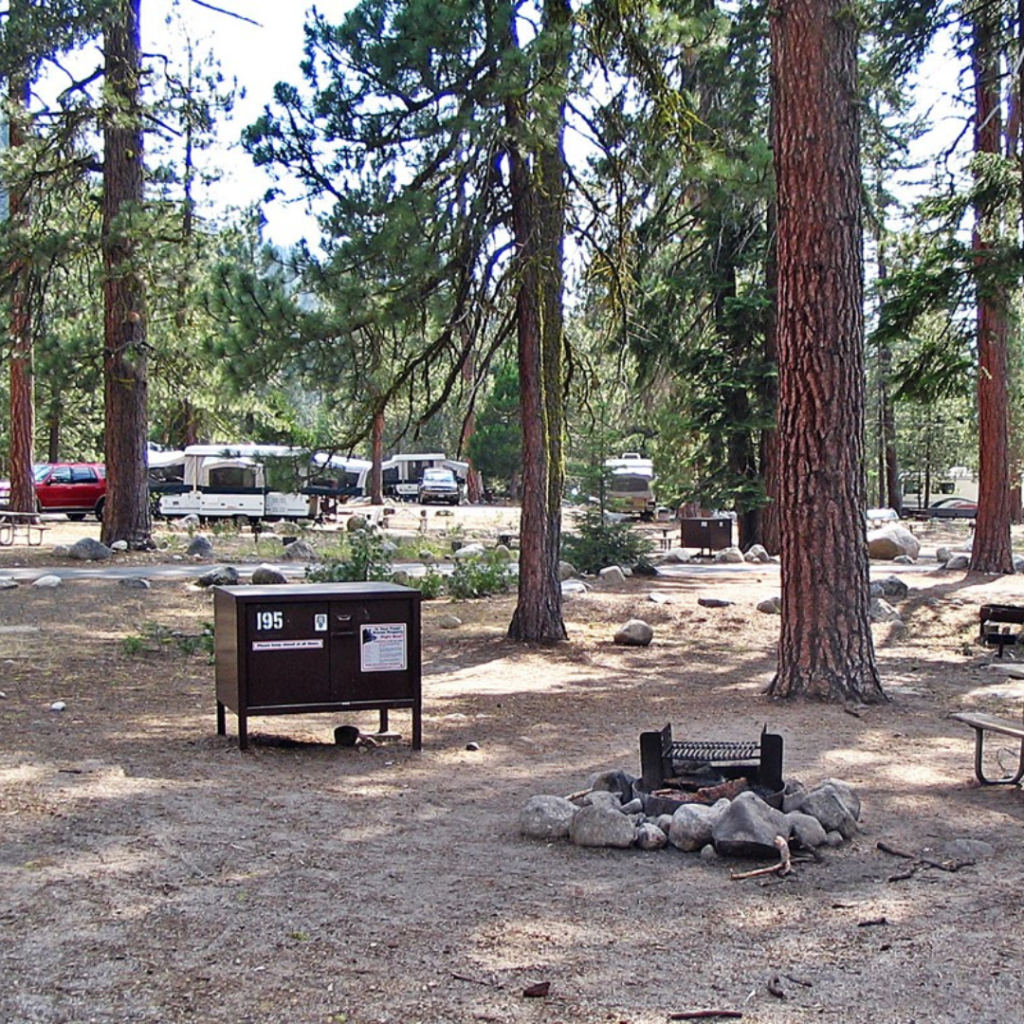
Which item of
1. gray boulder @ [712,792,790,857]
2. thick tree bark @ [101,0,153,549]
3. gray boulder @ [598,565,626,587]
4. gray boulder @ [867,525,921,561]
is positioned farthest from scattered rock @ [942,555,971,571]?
gray boulder @ [712,792,790,857]

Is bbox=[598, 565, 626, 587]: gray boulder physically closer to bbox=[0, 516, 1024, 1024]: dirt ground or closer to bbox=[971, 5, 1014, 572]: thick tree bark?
bbox=[971, 5, 1014, 572]: thick tree bark

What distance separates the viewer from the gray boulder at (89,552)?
22.5 metres

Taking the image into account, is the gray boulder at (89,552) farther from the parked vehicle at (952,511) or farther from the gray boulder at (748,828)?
the parked vehicle at (952,511)

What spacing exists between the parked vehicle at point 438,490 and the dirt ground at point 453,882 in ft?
175

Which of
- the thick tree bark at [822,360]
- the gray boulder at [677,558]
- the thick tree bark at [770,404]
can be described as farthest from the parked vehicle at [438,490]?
the thick tree bark at [822,360]

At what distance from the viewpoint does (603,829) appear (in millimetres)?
6109

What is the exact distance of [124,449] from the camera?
23.3 meters

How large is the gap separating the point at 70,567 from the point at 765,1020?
1914 centimetres

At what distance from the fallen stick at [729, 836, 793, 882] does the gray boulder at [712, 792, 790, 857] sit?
0.13ft

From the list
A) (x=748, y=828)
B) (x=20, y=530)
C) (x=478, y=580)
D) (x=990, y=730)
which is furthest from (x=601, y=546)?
(x=748, y=828)

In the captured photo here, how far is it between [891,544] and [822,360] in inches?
743

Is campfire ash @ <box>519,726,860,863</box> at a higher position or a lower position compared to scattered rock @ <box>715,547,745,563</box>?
lower

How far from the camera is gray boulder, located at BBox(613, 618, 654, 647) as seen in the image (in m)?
15.2

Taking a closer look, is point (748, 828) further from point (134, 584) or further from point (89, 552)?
point (89, 552)
